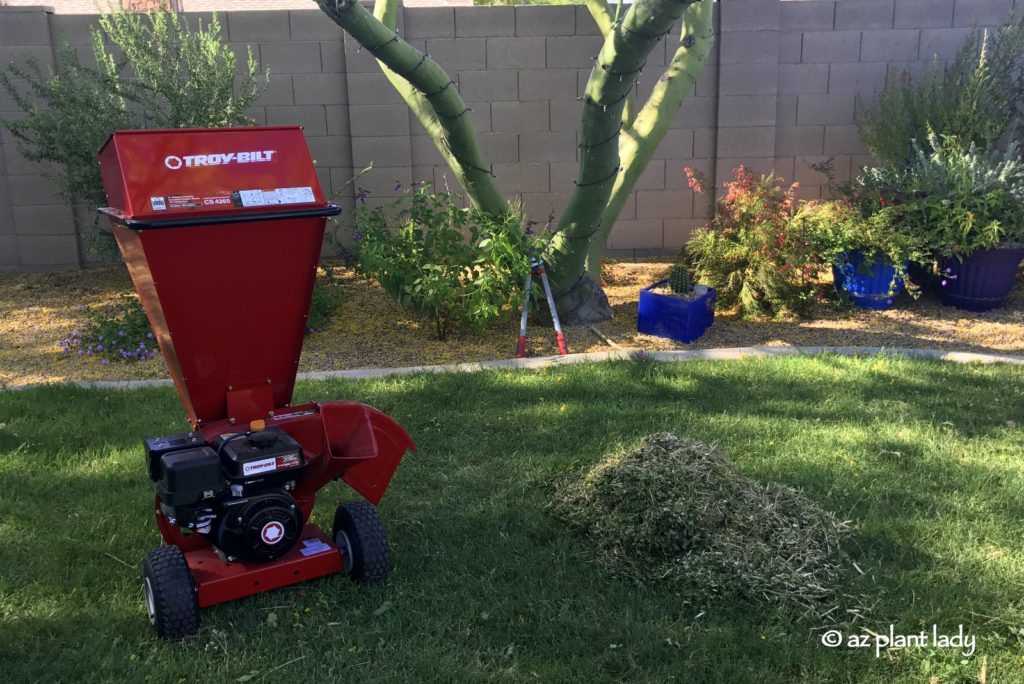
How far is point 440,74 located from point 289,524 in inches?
133

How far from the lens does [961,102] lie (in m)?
6.91

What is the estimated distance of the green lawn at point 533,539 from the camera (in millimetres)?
2570

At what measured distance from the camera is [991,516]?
3336 millimetres

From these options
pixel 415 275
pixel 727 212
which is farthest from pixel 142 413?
pixel 727 212

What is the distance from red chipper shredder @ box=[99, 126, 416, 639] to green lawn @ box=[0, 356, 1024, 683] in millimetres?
156

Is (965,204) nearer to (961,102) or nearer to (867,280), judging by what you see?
(867,280)

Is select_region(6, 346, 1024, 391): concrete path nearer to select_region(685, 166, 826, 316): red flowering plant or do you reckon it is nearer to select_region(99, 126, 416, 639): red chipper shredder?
select_region(685, 166, 826, 316): red flowering plant

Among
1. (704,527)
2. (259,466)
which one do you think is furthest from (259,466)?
(704,527)

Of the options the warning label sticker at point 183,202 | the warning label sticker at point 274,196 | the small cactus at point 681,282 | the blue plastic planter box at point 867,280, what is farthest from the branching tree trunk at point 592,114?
the warning label sticker at point 183,202

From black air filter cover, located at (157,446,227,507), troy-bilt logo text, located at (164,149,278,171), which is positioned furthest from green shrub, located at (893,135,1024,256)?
black air filter cover, located at (157,446,227,507)

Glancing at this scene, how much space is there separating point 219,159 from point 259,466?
1.04 meters

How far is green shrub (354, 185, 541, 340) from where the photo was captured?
561cm

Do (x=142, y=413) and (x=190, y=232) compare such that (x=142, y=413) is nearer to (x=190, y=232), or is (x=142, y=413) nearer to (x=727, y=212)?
(x=190, y=232)

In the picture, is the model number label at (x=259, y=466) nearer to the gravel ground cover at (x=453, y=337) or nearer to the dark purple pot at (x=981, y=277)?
the gravel ground cover at (x=453, y=337)
